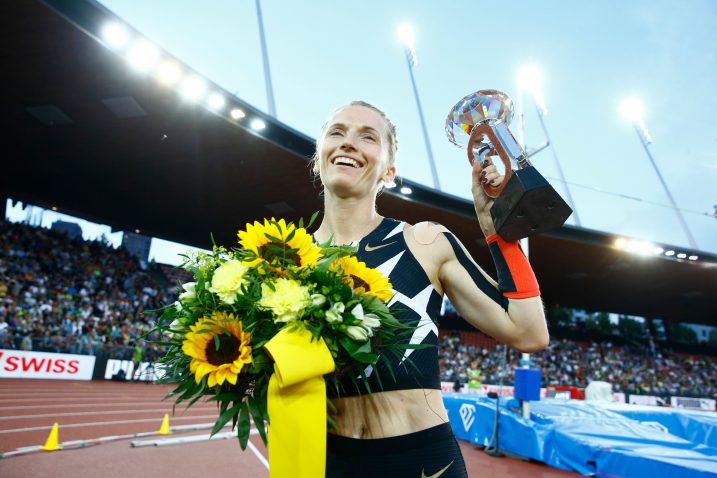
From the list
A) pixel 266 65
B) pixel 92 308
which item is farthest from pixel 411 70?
pixel 92 308

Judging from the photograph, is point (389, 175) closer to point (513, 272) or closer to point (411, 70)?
point (513, 272)

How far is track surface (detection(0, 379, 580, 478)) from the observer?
5.72 meters

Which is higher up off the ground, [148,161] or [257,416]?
[148,161]

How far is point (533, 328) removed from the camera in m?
1.39

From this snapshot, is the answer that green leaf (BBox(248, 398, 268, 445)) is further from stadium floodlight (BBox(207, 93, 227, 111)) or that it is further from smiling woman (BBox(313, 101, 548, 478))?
stadium floodlight (BBox(207, 93, 227, 111))

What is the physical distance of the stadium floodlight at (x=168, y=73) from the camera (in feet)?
33.8

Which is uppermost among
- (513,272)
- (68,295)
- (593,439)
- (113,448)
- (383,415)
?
(68,295)

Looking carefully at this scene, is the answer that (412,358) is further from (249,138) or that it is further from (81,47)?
(249,138)

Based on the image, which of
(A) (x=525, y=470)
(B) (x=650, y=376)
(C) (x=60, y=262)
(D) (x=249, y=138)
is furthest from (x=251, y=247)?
(B) (x=650, y=376)

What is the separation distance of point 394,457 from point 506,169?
0.93 meters

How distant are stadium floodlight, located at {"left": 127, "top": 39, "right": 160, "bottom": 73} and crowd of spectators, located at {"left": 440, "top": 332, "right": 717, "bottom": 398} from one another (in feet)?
59.6

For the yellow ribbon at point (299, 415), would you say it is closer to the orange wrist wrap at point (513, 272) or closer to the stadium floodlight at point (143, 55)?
the orange wrist wrap at point (513, 272)

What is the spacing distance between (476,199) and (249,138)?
12.1 meters

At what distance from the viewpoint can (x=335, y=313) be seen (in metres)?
1.03
